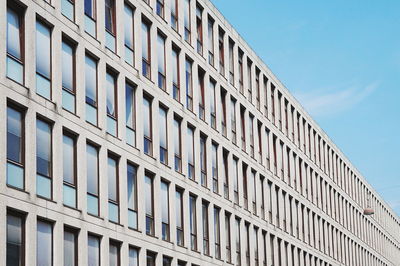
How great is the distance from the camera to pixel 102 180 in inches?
1495

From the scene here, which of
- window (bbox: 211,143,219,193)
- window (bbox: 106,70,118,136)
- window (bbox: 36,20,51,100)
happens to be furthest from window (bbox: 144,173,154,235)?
window (bbox: 36,20,51,100)

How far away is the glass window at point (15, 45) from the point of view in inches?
1262

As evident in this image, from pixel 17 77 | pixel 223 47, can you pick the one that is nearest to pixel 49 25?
pixel 17 77

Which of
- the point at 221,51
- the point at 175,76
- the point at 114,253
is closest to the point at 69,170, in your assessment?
the point at 114,253

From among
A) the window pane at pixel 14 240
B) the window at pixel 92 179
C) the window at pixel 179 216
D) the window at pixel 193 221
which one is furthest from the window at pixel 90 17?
the window at pixel 193 221

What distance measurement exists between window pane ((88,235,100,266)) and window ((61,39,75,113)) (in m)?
5.09

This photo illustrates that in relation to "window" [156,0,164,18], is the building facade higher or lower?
lower

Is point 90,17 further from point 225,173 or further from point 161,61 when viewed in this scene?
point 225,173

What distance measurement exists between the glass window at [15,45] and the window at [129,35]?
9485mm

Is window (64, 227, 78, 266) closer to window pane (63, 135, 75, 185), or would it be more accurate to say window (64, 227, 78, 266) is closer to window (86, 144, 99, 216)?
window (86, 144, 99, 216)

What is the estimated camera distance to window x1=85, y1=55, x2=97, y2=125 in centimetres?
3769

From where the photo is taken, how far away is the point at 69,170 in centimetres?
3541
